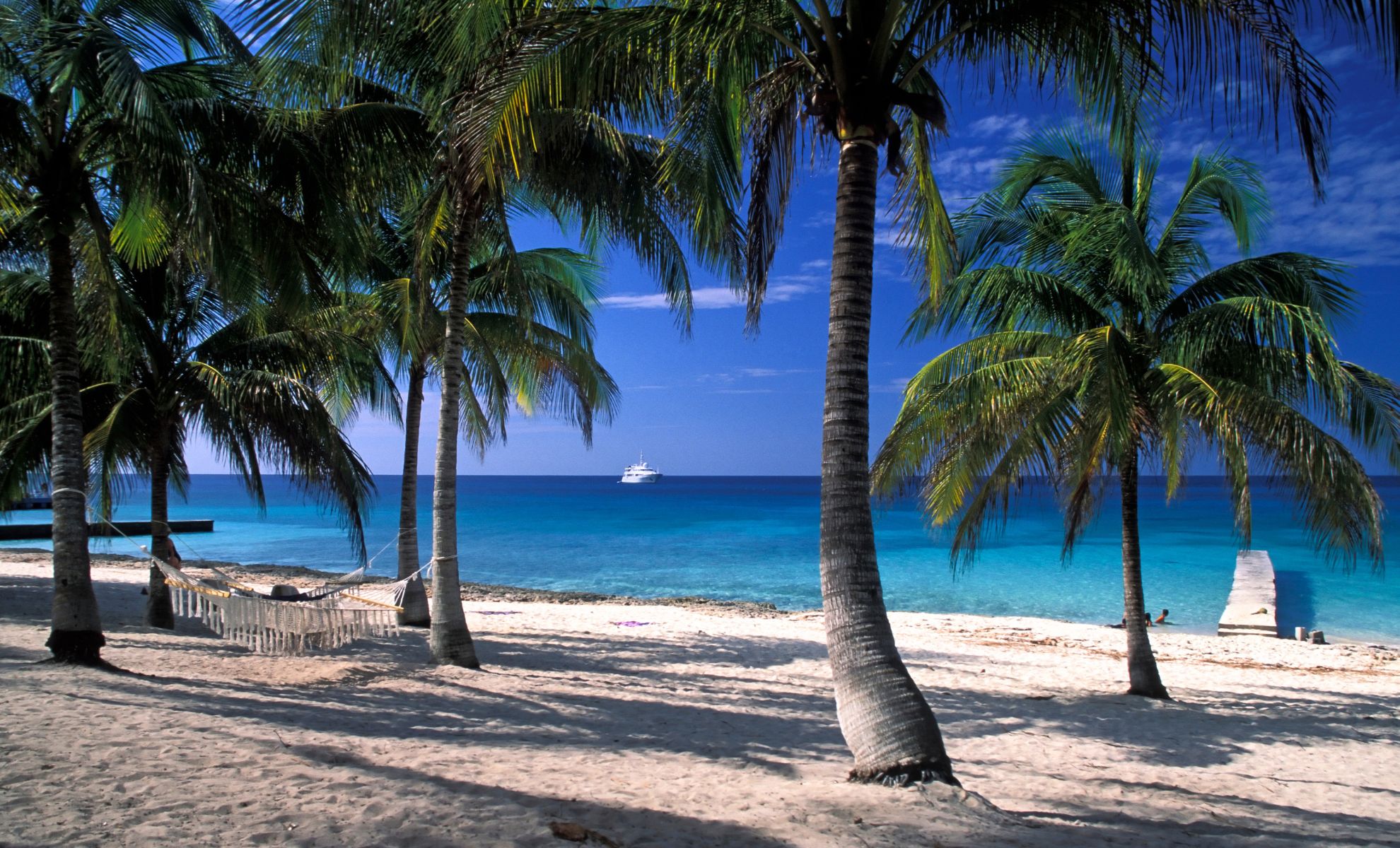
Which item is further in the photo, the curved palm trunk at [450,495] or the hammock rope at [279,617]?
the curved palm trunk at [450,495]

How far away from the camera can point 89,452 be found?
24.7 ft

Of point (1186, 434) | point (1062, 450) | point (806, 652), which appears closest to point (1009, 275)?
point (1062, 450)

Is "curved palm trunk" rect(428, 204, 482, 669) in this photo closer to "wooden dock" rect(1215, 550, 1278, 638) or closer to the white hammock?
the white hammock

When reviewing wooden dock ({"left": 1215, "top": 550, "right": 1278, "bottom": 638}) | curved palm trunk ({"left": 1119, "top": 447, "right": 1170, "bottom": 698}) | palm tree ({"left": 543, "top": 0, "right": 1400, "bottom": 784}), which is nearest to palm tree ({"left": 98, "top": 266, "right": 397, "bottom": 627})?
palm tree ({"left": 543, "top": 0, "right": 1400, "bottom": 784})

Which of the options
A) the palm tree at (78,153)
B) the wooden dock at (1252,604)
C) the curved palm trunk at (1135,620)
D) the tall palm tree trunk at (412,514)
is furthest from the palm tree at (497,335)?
the wooden dock at (1252,604)

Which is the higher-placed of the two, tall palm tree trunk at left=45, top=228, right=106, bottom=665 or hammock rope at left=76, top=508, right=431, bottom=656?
tall palm tree trunk at left=45, top=228, right=106, bottom=665

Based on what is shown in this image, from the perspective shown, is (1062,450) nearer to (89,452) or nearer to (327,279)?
(327,279)

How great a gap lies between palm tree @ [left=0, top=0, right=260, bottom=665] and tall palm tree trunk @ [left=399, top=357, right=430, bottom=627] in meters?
3.16

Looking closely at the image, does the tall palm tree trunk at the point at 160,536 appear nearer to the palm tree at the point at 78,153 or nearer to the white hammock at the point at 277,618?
the white hammock at the point at 277,618

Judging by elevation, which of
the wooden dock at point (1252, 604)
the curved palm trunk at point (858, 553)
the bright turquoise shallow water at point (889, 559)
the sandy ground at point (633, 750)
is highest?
the curved palm trunk at point (858, 553)

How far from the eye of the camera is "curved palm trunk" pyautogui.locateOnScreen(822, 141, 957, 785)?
350 cm

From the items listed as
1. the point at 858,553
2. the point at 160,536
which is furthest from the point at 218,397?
the point at 858,553

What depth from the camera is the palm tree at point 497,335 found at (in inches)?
337

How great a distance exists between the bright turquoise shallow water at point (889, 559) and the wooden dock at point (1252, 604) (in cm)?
47
